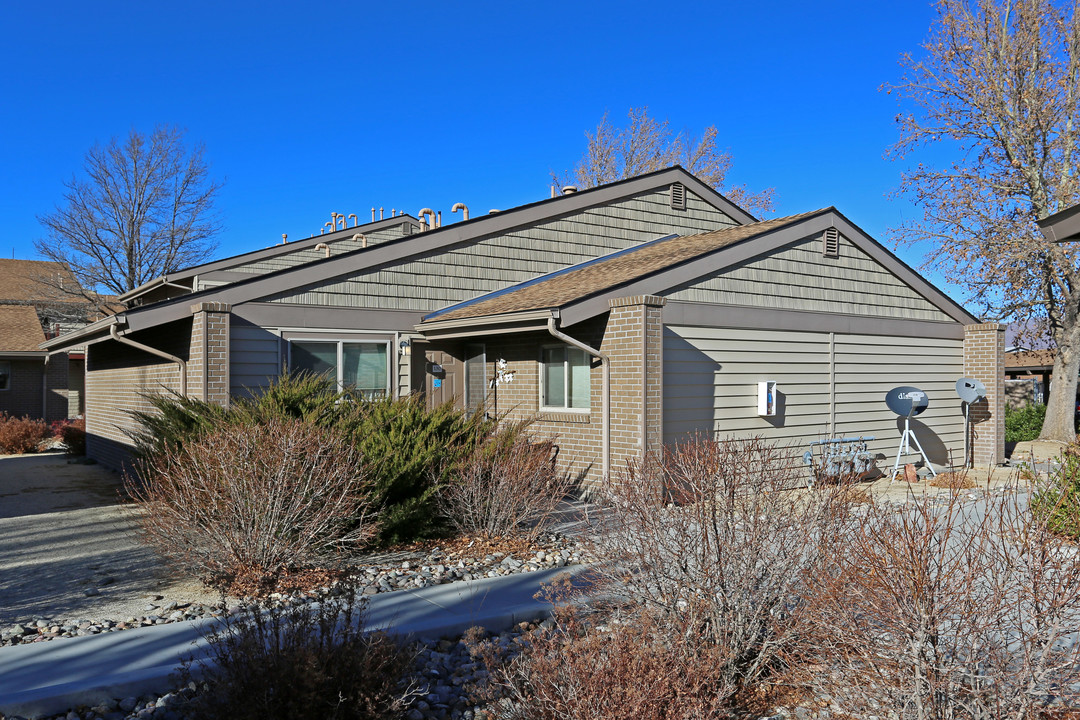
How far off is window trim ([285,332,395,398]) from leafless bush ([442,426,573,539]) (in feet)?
11.3

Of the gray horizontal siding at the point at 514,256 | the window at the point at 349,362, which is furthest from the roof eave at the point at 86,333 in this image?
the window at the point at 349,362

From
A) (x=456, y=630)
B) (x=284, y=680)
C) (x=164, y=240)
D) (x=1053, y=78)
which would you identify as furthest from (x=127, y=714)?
(x=164, y=240)

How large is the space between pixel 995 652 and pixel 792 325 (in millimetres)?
9491

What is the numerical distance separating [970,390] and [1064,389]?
9.53 meters

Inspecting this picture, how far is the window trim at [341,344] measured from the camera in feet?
36.7

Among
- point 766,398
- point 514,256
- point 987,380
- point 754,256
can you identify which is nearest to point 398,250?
point 514,256

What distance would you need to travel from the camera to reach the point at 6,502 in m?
10.8

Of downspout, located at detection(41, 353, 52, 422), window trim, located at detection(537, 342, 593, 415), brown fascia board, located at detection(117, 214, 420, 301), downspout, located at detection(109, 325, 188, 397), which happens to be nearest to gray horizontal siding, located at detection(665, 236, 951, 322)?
window trim, located at detection(537, 342, 593, 415)

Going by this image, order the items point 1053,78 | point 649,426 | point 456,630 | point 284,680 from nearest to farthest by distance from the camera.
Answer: point 284,680 → point 456,630 → point 649,426 → point 1053,78

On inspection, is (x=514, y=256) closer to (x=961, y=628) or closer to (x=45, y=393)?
(x=961, y=628)

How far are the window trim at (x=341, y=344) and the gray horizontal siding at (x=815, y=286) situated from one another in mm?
4267

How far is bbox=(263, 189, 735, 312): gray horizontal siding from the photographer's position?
39.1 feet

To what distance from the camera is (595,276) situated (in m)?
12.3

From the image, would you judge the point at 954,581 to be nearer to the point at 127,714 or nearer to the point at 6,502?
the point at 127,714
